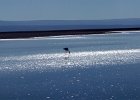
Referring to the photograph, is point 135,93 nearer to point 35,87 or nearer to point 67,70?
point 35,87

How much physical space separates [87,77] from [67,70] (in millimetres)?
6869

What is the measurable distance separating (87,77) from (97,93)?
29.0 feet

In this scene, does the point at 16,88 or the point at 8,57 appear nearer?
the point at 16,88

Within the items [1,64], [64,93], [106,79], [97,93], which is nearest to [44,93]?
[64,93]

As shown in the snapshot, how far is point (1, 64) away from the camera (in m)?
51.5

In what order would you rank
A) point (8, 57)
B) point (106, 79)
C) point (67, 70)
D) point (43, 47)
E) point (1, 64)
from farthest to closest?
point (43, 47), point (8, 57), point (1, 64), point (67, 70), point (106, 79)

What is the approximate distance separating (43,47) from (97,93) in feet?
182

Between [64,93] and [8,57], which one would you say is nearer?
[64,93]

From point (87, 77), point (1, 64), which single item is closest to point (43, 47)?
point (1, 64)

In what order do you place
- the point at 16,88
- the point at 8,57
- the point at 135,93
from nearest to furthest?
the point at 135,93, the point at 16,88, the point at 8,57

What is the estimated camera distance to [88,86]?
3162 centimetres

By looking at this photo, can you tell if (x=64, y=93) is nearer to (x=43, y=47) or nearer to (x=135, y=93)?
(x=135, y=93)

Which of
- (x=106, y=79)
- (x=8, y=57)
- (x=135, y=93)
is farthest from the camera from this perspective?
(x=8, y=57)

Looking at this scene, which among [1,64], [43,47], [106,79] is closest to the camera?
[106,79]
